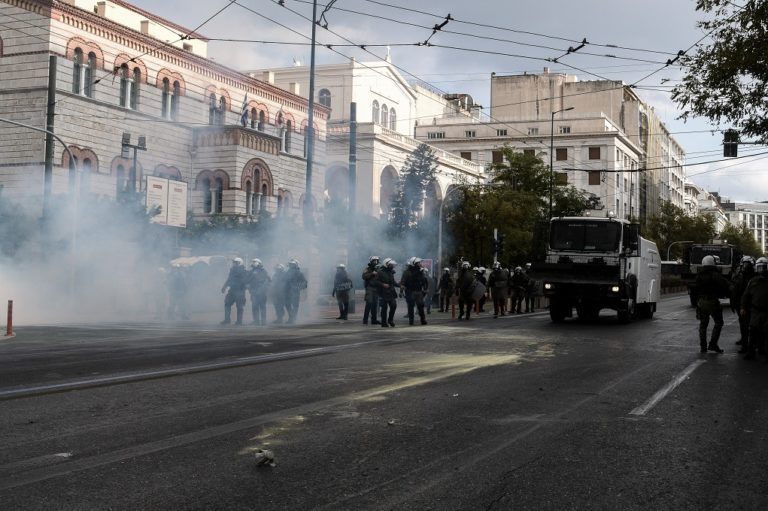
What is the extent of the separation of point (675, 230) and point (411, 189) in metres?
45.5

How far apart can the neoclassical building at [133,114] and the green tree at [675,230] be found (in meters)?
51.0

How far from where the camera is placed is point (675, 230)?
83.8 meters

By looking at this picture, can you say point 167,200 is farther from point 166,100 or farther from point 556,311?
A: point 556,311

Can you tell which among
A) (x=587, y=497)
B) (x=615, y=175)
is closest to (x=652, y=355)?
(x=587, y=497)

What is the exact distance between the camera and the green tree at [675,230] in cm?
8306

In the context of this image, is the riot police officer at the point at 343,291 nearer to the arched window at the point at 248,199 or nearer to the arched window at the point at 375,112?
the arched window at the point at 248,199

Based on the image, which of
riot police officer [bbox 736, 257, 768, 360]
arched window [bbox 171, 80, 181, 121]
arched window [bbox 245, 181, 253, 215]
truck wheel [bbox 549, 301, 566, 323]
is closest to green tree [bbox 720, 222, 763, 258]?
arched window [bbox 245, 181, 253, 215]

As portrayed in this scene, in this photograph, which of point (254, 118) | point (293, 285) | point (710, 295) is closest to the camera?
point (710, 295)

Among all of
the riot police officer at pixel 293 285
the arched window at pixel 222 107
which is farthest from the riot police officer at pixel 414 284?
the arched window at pixel 222 107

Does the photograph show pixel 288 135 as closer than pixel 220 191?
No

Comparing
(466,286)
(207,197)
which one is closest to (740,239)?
(207,197)

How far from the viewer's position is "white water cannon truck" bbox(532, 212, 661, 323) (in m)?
21.2

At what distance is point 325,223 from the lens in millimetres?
37281

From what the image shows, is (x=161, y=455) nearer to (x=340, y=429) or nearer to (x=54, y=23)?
(x=340, y=429)
